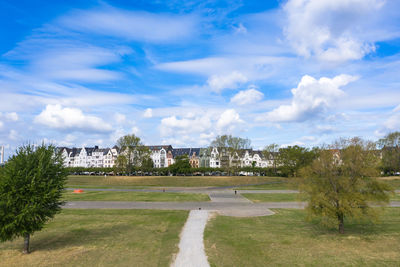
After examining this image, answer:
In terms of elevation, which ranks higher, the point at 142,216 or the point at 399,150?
the point at 399,150

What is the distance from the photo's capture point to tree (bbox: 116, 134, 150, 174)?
8938cm

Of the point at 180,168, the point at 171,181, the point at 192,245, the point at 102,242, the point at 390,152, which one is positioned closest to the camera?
the point at 192,245

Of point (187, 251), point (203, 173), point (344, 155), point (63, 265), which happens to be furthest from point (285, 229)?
point (203, 173)

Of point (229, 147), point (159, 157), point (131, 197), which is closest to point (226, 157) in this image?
point (229, 147)

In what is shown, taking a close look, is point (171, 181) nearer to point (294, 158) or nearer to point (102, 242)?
point (294, 158)

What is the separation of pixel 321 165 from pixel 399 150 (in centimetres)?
8850

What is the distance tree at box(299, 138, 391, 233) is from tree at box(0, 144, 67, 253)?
16.1 metres

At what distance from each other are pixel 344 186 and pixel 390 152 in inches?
3456

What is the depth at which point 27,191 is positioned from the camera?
1477 cm

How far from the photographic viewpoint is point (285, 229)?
21.0 meters

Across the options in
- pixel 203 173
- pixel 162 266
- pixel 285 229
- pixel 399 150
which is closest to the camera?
pixel 162 266

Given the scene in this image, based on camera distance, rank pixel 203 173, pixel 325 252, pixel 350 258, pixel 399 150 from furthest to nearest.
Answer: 1. pixel 203 173
2. pixel 399 150
3. pixel 325 252
4. pixel 350 258

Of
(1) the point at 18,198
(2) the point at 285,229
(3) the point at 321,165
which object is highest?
(3) the point at 321,165

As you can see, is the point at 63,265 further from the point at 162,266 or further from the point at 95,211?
the point at 95,211
